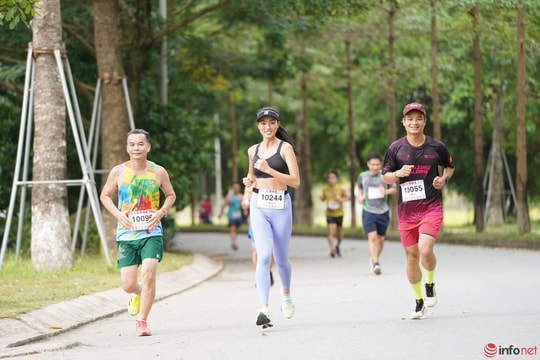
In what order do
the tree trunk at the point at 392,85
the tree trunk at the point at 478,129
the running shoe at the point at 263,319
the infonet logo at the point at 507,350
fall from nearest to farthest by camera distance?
the infonet logo at the point at 507,350 < the running shoe at the point at 263,319 < the tree trunk at the point at 478,129 < the tree trunk at the point at 392,85

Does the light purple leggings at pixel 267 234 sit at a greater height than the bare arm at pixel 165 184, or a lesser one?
lesser

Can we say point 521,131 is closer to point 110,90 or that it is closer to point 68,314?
point 110,90

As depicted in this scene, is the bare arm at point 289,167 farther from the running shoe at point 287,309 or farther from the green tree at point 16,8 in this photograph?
the green tree at point 16,8

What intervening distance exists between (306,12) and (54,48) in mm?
6969

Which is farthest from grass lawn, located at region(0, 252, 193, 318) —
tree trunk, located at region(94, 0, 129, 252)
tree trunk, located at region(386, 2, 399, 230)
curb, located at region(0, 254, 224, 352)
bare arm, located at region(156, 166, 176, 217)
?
tree trunk, located at region(386, 2, 399, 230)

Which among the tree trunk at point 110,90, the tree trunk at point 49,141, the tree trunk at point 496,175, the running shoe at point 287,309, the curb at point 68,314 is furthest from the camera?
the tree trunk at point 496,175

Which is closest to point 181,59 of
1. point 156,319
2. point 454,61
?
point 454,61

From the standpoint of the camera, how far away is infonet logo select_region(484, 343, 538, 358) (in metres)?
8.75

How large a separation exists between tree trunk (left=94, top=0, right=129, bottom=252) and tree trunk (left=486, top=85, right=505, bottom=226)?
1969 cm

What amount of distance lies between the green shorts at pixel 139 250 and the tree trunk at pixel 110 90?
38.1 feet

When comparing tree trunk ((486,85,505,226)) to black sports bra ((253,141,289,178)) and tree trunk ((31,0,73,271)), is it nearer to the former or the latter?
tree trunk ((31,0,73,271))

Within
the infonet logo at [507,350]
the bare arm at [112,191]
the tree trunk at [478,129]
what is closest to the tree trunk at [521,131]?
the tree trunk at [478,129]

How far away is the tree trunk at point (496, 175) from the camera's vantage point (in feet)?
133

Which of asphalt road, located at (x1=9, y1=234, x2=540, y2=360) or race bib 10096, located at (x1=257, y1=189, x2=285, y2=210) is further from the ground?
race bib 10096, located at (x1=257, y1=189, x2=285, y2=210)
